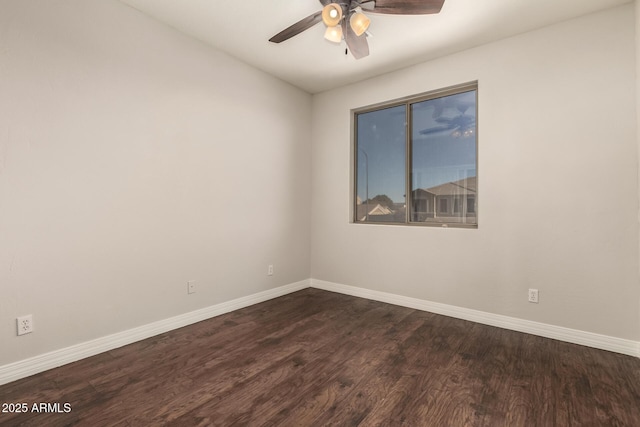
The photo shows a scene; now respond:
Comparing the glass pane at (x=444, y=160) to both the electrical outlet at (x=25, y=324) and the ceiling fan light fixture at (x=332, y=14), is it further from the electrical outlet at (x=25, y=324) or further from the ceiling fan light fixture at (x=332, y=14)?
the electrical outlet at (x=25, y=324)

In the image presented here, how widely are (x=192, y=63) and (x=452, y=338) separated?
11.2ft

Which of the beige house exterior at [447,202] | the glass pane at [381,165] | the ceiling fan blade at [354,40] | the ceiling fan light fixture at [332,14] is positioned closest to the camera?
the ceiling fan light fixture at [332,14]

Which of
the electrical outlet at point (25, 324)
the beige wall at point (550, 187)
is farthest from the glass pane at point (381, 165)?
the electrical outlet at point (25, 324)

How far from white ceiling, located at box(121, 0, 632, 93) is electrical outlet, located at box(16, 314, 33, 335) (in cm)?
243

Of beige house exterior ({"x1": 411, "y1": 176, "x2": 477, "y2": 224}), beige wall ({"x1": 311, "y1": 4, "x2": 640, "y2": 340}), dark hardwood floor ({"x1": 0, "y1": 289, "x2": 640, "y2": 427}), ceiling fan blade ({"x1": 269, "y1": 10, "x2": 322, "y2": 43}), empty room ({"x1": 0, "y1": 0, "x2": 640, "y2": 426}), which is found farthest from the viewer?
beige house exterior ({"x1": 411, "y1": 176, "x2": 477, "y2": 224})

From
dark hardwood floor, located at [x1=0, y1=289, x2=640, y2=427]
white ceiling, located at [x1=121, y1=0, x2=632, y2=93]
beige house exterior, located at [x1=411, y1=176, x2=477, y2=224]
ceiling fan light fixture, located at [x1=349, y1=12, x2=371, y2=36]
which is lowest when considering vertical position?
dark hardwood floor, located at [x1=0, y1=289, x2=640, y2=427]

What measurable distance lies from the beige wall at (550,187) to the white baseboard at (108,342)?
77.5 inches

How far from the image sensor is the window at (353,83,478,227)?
10.7ft

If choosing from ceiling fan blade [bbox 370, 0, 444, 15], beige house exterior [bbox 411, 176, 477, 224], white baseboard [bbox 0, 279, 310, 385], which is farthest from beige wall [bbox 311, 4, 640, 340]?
white baseboard [bbox 0, 279, 310, 385]

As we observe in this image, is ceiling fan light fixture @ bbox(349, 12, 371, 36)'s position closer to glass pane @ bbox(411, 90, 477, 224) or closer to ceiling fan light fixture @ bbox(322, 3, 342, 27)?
ceiling fan light fixture @ bbox(322, 3, 342, 27)

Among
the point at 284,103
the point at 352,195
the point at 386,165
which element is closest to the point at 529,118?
the point at 386,165

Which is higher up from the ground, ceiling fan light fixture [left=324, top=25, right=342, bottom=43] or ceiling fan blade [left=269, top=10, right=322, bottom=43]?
ceiling fan blade [left=269, top=10, right=322, bottom=43]

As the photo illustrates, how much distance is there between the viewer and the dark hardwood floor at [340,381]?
64.7 inches

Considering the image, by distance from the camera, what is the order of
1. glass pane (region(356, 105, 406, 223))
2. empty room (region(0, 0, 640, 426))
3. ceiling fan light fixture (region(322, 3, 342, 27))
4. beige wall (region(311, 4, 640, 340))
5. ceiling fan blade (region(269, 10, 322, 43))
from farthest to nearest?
glass pane (region(356, 105, 406, 223)) → beige wall (region(311, 4, 640, 340)) → ceiling fan blade (region(269, 10, 322, 43)) → ceiling fan light fixture (region(322, 3, 342, 27)) → empty room (region(0, 0, 640, 426))
